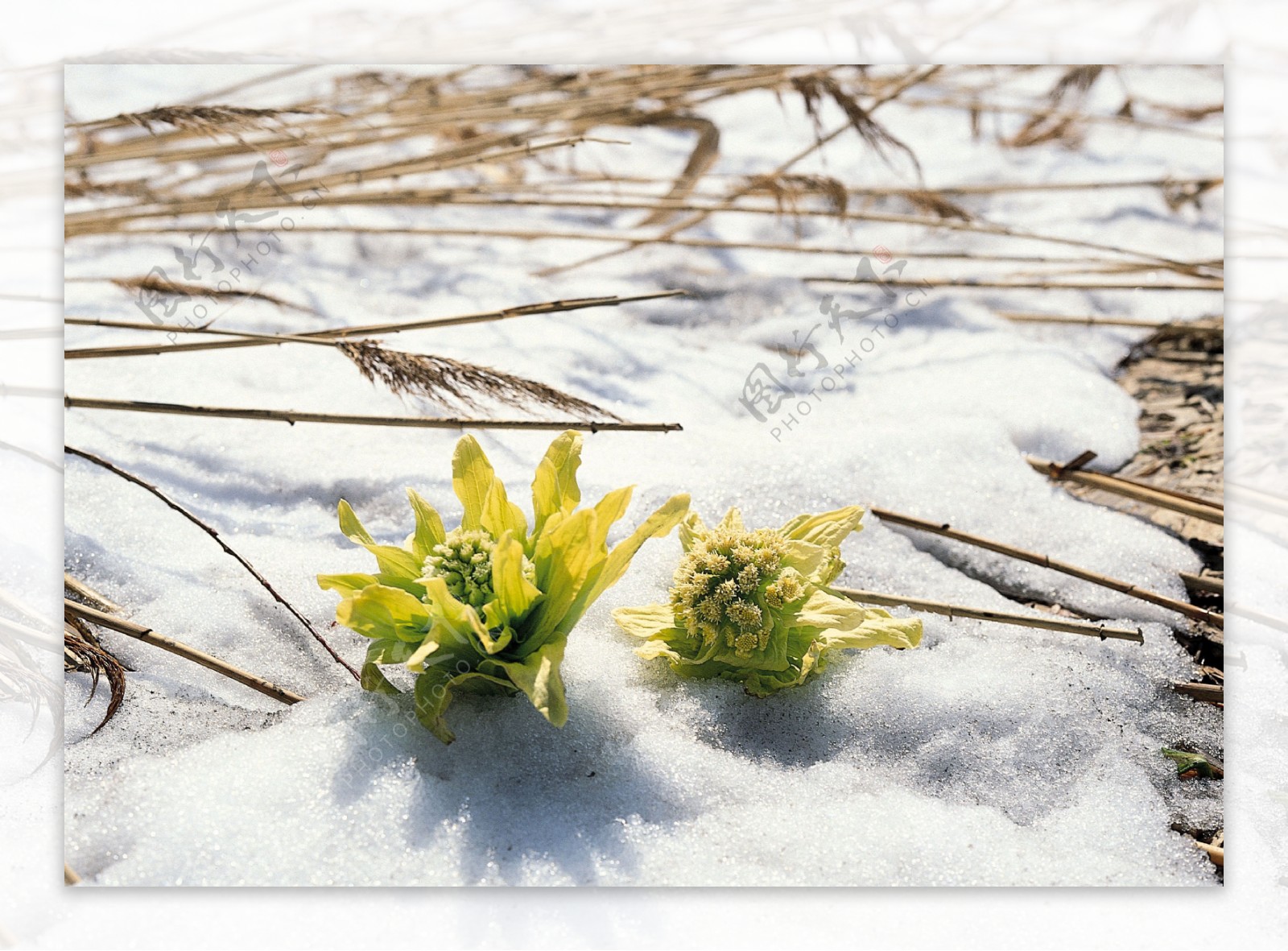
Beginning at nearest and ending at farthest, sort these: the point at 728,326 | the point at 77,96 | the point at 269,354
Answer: the point at 77,96 → the point at 269,354 → the point at 728,326

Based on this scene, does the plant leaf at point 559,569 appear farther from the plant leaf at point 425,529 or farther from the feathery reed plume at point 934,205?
the feathery reed plume at point 934,205

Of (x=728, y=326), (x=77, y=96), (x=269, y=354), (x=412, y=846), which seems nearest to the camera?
(x=412, y=846)

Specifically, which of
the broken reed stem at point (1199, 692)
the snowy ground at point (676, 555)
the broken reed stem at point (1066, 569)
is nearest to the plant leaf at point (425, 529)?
the snowy ground at point (676, 555)

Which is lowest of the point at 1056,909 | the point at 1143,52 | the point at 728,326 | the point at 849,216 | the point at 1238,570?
the point at 1056,909

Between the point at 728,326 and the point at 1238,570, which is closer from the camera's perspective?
the point at 1238,570

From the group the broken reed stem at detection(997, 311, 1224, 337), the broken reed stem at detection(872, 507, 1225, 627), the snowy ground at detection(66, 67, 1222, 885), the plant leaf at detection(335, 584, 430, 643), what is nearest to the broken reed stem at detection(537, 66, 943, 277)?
the snowy ground at detection(66, 67, 1222, 885)

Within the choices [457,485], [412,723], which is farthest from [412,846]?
[457,485]

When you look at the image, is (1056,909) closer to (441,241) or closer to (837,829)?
(837,829)
